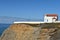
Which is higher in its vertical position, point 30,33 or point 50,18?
point 50,18

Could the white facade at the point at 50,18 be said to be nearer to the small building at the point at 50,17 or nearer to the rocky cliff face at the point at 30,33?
the small building at the point at 50,17

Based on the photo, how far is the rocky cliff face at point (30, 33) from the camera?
4684 centimetres

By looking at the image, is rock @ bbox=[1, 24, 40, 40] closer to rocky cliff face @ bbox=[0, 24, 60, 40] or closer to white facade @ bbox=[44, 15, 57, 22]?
rocky cliff face @ bbox=[0, 24, 60, 40]

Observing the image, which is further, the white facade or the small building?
the small building

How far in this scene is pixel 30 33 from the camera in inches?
1905

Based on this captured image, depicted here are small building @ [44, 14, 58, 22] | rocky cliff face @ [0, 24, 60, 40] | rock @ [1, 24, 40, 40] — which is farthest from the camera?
small building @ [44, 14, 58, 22]

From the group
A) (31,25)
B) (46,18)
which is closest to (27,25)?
(31,25)

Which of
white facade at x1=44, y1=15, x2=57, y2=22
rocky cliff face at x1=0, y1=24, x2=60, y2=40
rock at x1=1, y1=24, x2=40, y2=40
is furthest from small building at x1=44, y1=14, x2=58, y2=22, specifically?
rock at x1=1, y1=24, x2=40, y2=40

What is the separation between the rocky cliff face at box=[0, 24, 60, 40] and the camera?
46.8 meters

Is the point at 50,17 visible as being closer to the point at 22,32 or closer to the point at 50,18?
the point at 50,18

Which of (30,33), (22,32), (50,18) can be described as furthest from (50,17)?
(30,33)

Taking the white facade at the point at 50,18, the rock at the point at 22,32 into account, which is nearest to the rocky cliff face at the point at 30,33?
the rock at the point at 22,32

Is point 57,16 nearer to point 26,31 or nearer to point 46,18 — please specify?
point 46,18

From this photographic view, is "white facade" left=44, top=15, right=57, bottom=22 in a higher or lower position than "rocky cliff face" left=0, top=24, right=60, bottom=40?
higher
